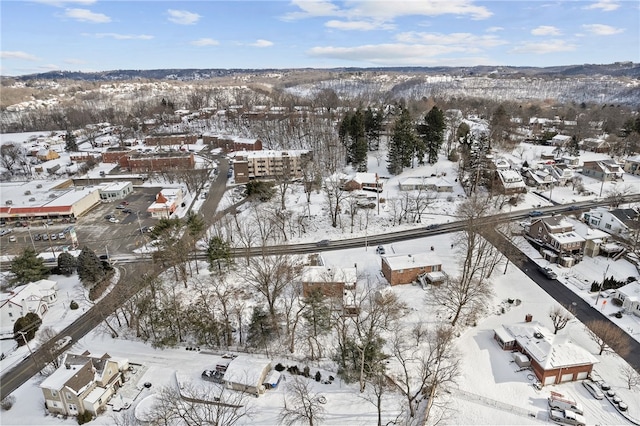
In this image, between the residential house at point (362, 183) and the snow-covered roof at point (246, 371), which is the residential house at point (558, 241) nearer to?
the residential house at point (362, 183)

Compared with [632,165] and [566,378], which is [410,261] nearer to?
[566,378]

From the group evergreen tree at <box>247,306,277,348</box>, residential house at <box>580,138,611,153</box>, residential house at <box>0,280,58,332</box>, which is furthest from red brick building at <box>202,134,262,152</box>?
residential house at <box>580,138,611,153</box>

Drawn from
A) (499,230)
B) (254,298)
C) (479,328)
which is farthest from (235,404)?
(499,230)

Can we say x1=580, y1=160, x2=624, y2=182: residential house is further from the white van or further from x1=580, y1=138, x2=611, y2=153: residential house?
the white van

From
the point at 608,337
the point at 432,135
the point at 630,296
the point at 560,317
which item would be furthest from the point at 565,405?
the point at 432,135

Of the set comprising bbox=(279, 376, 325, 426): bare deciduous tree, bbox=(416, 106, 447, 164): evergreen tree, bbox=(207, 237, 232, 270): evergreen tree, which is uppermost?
bbox=(416, 106, 447, 164): evergreen tree

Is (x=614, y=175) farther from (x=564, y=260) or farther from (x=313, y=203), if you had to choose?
(x=313, y=203)
